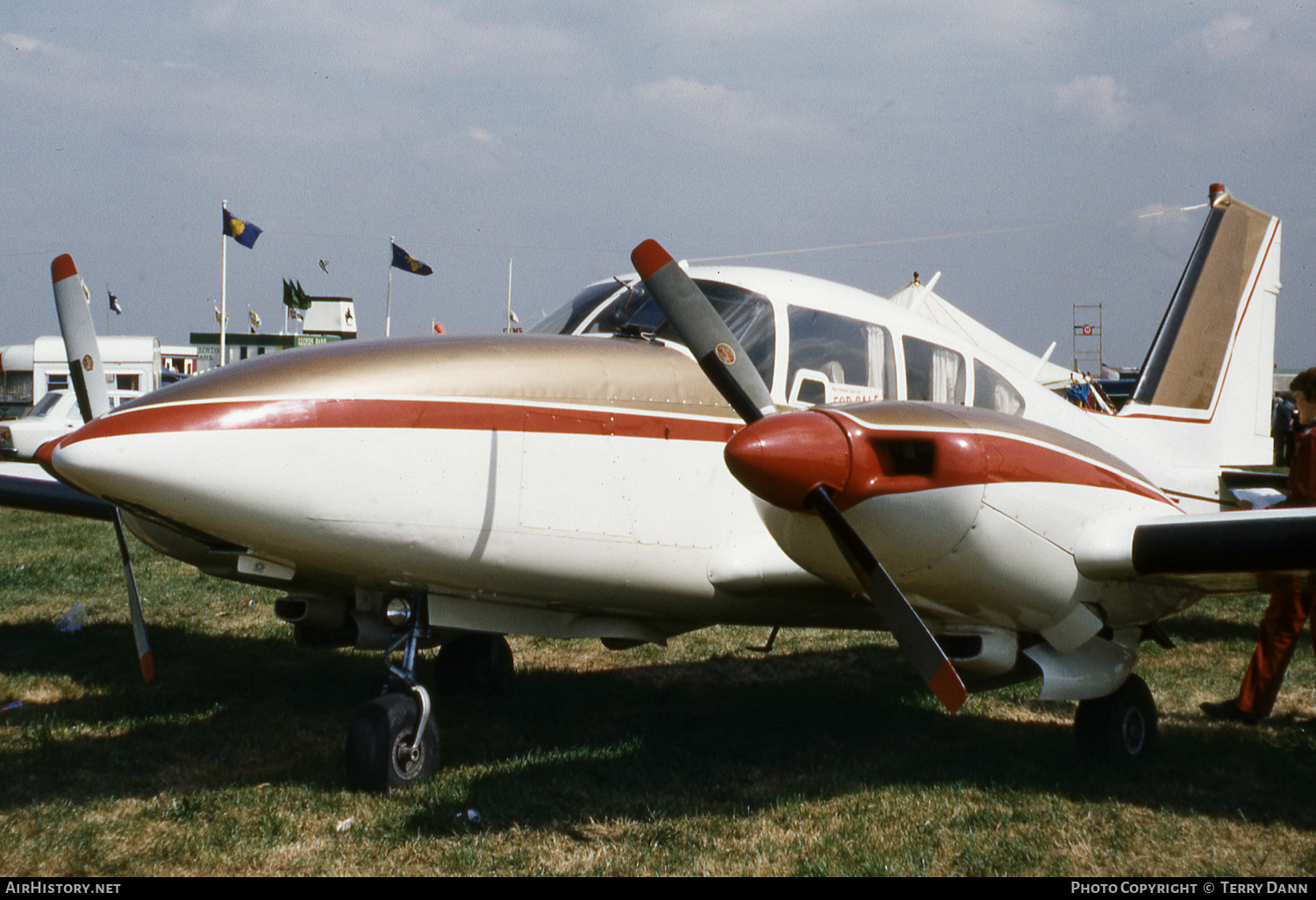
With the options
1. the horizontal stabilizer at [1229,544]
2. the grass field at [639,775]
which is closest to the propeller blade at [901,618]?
the grass field at [639,775]

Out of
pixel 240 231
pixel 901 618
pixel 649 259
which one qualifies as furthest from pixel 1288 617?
pixel 240 231

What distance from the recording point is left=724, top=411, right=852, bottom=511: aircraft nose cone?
4117mm

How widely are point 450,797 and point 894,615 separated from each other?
2.42 metres

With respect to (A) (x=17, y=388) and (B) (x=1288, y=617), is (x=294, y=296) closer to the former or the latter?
(A) (x=17, y=388)

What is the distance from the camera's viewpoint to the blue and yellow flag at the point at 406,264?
20.8 metres

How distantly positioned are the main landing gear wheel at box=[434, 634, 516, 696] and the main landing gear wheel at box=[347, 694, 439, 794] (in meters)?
2.07

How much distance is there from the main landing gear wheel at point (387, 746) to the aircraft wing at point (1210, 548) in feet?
11.2

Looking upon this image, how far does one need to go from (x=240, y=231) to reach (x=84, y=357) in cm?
1918

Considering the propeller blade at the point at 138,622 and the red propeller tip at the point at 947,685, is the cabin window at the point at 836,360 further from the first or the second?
the propeller blade at the point at 138,622

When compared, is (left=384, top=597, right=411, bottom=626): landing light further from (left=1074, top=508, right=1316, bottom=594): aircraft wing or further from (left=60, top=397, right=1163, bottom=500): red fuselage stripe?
(left=1074, top=508, right=1316, bottom=594): aircraft wing

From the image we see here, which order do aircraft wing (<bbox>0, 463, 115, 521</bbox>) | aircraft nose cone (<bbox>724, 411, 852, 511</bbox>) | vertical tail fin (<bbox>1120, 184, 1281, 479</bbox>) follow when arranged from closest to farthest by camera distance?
aircraft nose cone (<bbox>724, 411, 852, 511</bbox>), vertical tail fin (<bbox>1120, 184, 1281, 479</bbox>), aircraft wing (<bbox>0, 463, 115, 521</bbox>)

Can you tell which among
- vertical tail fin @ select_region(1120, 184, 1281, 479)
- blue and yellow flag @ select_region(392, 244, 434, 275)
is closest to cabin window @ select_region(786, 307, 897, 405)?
vertical tail fin @ select_region(1120, 184, 1281, 479)

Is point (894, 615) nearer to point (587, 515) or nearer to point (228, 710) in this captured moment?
point (587, 515)

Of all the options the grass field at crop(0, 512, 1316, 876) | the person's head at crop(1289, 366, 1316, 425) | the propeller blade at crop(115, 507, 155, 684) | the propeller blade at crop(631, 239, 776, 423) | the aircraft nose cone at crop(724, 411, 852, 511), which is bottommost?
the grass field at crop(0, 512, 1316, 876)
